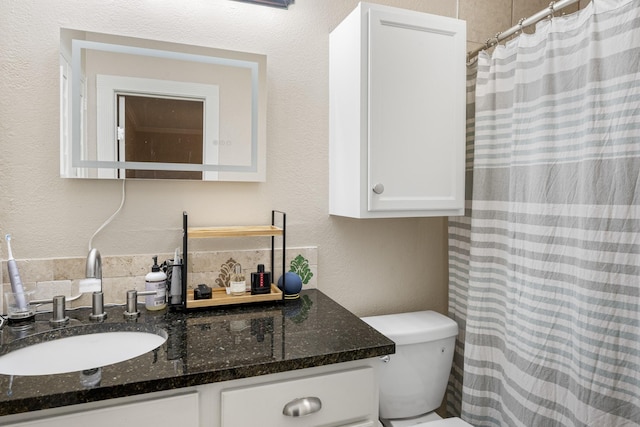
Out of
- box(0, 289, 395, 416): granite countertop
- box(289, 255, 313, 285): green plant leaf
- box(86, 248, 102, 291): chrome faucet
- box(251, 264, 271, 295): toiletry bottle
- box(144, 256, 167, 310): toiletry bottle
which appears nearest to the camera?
box(0, 289, 395, 416): granite countertop

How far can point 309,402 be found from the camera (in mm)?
1024

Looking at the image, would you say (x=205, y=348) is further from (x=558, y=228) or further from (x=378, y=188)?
(x=558, y=228)

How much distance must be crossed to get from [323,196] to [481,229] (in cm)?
66

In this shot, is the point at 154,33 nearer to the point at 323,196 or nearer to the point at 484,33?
the point at 323,196

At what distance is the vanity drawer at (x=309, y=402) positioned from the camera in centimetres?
97

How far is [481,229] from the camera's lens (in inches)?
61.9

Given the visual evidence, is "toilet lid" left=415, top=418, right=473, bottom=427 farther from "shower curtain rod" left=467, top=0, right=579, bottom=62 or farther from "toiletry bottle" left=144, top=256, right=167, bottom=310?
→ "shower curtain rod" left=467, top=0, right=579, bottom=62

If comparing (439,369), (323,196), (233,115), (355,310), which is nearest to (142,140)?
(233,115)

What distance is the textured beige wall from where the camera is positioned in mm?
1313

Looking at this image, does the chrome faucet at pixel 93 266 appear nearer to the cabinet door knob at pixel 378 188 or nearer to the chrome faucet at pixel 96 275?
the chrome faucet at pixel 96 275

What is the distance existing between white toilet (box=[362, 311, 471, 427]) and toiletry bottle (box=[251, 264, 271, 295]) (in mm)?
474

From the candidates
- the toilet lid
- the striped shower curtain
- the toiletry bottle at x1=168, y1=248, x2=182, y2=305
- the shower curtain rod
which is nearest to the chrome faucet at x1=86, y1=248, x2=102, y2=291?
the toiletry bottle at x1=168, y1=248, x2=182, y2=305

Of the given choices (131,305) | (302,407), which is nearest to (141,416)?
(302,407)

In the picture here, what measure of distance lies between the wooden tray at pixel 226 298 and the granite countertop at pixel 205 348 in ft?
0.08
